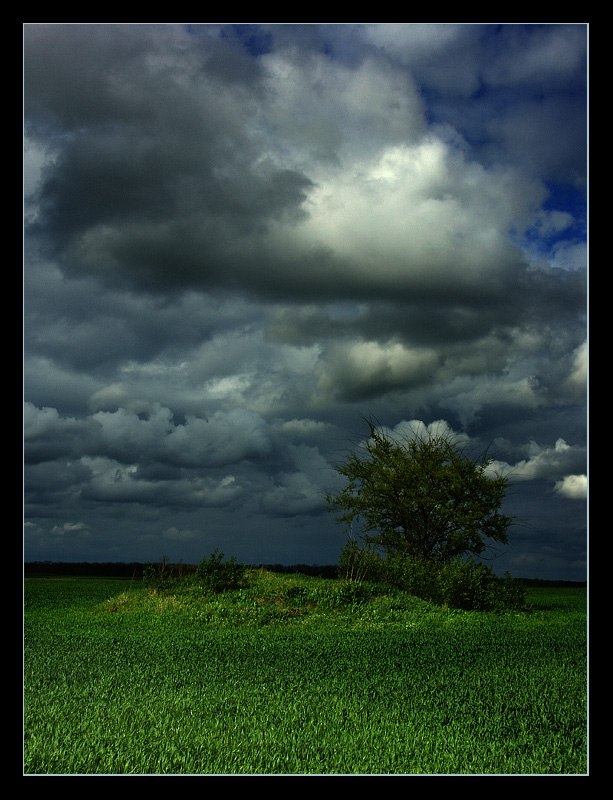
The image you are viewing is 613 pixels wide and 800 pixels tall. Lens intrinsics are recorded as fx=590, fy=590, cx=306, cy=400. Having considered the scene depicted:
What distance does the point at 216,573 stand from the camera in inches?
731

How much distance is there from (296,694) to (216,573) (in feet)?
36.3

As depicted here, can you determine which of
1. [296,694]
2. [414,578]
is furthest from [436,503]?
[296,694]

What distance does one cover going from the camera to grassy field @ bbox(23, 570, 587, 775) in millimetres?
5324

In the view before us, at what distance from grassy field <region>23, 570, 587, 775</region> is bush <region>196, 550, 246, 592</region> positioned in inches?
53.0

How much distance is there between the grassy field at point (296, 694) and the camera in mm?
5324

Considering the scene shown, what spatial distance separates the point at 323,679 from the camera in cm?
901

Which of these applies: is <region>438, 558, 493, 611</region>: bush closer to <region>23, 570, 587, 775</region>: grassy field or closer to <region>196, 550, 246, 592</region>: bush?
<region>23, 570, 587, 775</region>: grassy field

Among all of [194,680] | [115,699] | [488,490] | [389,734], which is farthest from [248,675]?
[488,490]

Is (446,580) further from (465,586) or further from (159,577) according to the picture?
(159,577)

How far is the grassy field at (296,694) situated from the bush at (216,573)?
4.41 ft

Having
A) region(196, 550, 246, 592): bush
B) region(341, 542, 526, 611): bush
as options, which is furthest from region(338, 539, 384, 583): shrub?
region(196, 550, 246, 592): bush
